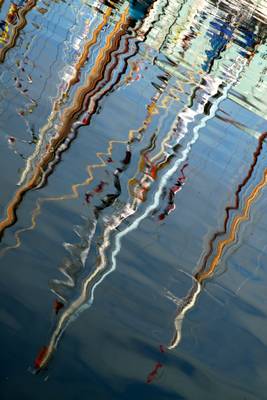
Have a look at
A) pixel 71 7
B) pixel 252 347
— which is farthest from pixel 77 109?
pixel 71 7

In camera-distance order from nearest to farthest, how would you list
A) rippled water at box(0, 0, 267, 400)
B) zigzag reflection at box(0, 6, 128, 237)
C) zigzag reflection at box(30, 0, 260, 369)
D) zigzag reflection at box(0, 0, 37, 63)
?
1. rippled water at box(0, 0, 267, 400)
2. zigzag reflection at box(30, 0, 260, 369)
3. zigzag reflection at box(0, 6, 128, 237)
4. zigzag reflection at box(0, 0, 37, 63)

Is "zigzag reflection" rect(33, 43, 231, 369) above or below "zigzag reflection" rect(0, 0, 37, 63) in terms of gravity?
below

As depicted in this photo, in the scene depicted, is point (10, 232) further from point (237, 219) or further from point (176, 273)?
point (237, 219)

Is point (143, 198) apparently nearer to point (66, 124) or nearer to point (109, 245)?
point (109, 245)

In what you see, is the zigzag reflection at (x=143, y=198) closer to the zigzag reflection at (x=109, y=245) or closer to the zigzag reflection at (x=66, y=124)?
the zigzag reflection at (x=109, y=245)

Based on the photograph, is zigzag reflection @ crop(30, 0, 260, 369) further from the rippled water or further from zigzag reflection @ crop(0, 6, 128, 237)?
zigzag reflection @ crop(0, 6, 128, 237)

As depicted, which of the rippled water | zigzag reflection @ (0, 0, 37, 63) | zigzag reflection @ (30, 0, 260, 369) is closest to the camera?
the rippled water

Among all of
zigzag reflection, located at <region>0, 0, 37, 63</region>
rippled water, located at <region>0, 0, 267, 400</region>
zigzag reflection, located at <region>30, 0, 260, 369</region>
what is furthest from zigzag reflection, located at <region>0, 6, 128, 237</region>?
zigzag reflection, located at <region>0, 0, 37, 63</region>

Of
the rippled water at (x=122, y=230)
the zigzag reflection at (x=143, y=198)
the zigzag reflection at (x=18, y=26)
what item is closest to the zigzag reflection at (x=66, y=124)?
the rippled water at (x=122, y=230)
